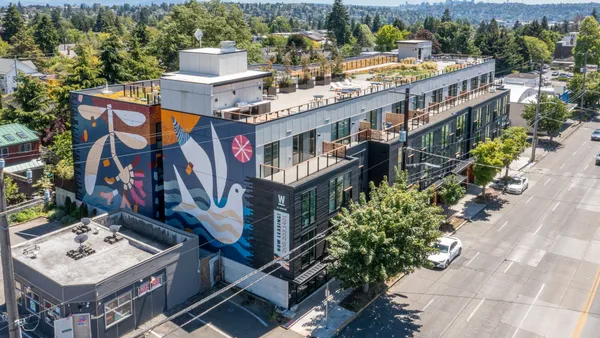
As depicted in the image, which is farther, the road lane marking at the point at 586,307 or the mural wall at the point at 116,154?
the mural wall at the point at 116,154

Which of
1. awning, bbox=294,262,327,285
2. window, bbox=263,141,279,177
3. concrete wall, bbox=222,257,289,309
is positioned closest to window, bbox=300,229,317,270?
awning, bbox=294,262,327,285

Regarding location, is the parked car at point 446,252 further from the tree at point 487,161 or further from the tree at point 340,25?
the tree at point 340,25

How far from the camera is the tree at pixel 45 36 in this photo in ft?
404

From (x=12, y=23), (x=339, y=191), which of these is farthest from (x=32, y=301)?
(x=12, y=23)

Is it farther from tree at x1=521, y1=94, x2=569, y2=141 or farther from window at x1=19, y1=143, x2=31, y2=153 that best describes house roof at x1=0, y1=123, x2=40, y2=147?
tree at x1=521, y1=94, x2=569, y2=141

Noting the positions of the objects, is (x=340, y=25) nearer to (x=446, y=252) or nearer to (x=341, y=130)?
(x=341, y=130)

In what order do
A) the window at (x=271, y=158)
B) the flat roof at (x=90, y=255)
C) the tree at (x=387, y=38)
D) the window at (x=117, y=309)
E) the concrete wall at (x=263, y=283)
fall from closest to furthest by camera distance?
the window at (x=117, y=309) < the flat roof at (x=90, y=255) < the concrete wall at (x=263, y=283) < the window at (x=271, y=158) < the tree at (x=387, y=38)

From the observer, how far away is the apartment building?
1229 inches

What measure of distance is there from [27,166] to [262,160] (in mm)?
30409

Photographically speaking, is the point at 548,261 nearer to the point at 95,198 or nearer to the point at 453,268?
the point at 453,268

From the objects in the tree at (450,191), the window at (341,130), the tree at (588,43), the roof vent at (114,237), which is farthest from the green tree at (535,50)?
the roof vent at (114,237)

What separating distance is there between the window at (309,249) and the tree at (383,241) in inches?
71.4

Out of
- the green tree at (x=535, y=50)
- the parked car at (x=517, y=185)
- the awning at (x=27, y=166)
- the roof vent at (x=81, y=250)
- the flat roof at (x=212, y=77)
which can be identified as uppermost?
the green tree at (x=535, y=50)

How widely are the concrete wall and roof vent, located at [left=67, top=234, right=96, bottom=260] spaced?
312 inches
